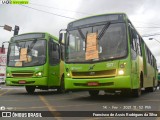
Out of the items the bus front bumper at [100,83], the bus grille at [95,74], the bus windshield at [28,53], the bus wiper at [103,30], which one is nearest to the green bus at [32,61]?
the bus windshield at [28,53]

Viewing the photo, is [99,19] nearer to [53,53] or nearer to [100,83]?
[100,83]

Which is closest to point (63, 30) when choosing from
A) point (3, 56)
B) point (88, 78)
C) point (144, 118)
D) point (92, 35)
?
point (92, 35)

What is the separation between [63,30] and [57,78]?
16.1 ft

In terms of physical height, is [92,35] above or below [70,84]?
above

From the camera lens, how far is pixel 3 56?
3916 cm

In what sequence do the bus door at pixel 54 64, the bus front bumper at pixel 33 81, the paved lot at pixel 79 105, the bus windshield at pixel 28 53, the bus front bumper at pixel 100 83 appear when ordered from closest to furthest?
the paved lot at pixel 79 105 → the bus front bumper at pixel 100 83 → the bus front bumper at pixel 33 81 → the bus windshield at pixel 28 53 → the bus door at pixel 54 64

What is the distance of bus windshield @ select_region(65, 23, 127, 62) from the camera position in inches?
458

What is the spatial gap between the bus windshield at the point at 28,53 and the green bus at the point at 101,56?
383cm

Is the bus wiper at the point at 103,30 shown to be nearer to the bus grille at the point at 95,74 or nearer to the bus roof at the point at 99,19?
the bus roof at the point at 99,19

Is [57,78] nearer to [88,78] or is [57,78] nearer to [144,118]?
[88,78]

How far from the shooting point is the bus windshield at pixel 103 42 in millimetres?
11641

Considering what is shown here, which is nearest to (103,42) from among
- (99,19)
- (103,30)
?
(103,30)

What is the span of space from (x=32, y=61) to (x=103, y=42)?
5.48 m

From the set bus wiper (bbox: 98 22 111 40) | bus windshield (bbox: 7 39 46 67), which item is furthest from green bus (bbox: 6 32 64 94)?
bus wiper (bbox: 98 22 111 40)
